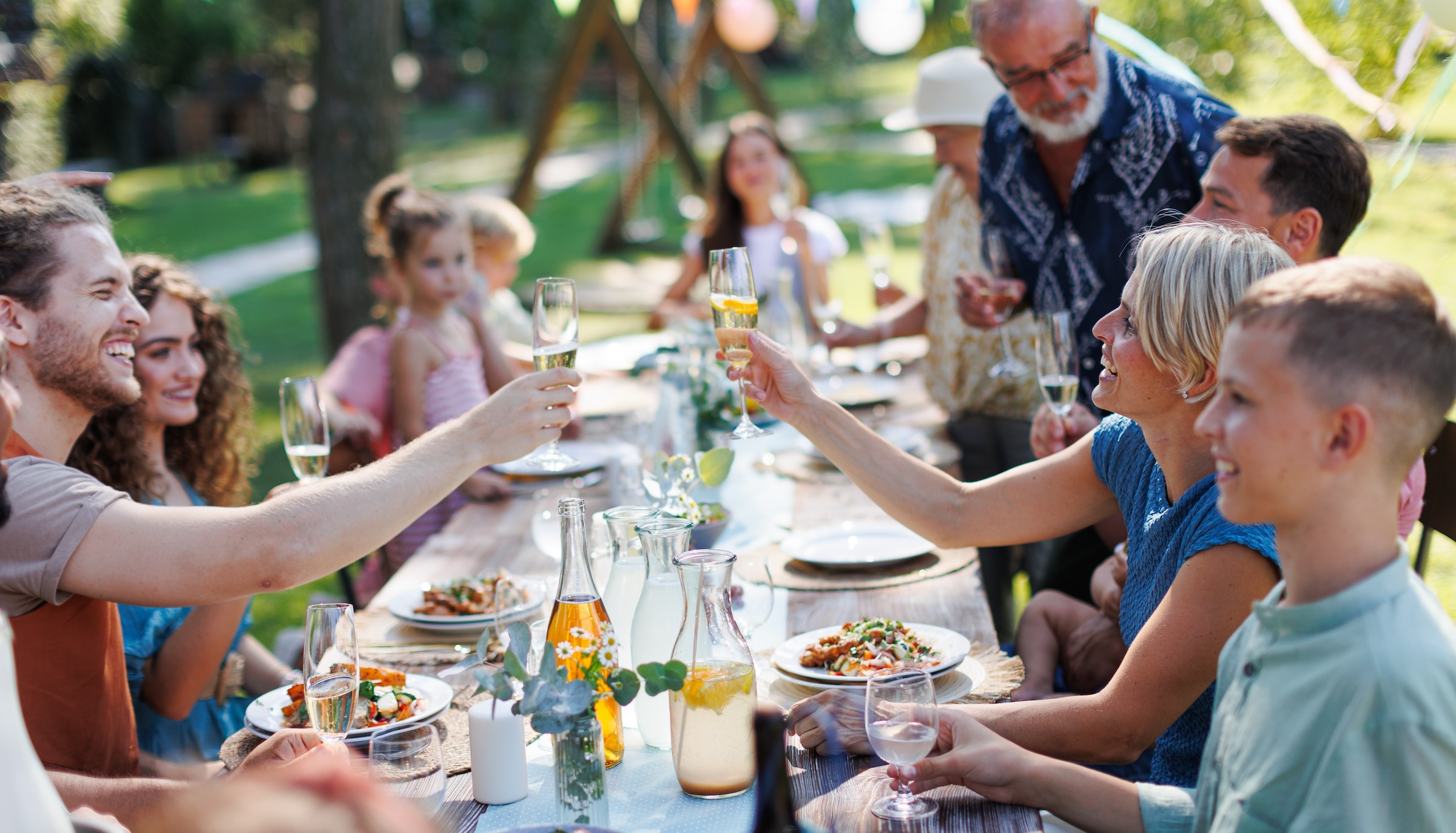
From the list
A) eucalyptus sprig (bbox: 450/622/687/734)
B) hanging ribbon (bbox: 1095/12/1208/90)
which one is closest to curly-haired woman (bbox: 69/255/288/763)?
eucalyptus sprig (bbox: 450/622/687/734)

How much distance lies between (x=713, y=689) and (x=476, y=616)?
92 centimetres

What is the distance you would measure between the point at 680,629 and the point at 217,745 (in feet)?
5.09

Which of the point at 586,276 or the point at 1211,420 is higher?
the point at 1211,420

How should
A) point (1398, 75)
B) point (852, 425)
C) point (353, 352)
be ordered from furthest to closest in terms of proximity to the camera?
1. point (353, 352)
2. point (1398, 75)
3. point (852, 425)

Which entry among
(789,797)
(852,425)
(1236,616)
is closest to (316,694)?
(789,797)

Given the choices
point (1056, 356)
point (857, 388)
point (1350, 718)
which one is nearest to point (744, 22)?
point (857, 388)

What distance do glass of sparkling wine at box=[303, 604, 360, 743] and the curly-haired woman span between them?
2.84ft

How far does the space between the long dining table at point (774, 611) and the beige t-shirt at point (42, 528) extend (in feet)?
2.12

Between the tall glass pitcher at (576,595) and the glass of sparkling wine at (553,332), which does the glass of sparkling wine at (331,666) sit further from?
the glass of sparkling wine at (553,332)

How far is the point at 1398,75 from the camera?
366cm

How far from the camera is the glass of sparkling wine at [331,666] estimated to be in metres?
1.65

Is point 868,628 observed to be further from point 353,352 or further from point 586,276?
point 586,276

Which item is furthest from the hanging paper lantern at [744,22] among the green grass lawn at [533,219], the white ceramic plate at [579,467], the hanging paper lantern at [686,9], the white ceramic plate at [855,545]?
the white ceramic plate at [855,545]

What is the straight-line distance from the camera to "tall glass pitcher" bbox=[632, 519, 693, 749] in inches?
68.3
